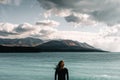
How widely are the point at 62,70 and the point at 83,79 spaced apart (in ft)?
112

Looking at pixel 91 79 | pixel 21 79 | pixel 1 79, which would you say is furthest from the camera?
pixel 91 79

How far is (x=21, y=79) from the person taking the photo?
45.1 meters

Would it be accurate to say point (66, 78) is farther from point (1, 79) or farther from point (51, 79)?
point (51, 79)

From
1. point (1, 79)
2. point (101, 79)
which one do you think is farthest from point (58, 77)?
point (101, 79)

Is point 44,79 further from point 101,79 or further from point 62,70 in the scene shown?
point 62,70

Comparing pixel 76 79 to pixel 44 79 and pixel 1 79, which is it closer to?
pixel 44 79

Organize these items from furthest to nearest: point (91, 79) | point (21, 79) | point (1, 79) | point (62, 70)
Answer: point (91, 79)
point (21, 79)
point (1, 79)
point (62, 70)

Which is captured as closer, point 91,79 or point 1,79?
point 1,79

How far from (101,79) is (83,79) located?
9.95ft

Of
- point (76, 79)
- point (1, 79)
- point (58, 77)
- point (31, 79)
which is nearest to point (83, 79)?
point (76, 79)

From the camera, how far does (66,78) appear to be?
1369 cm

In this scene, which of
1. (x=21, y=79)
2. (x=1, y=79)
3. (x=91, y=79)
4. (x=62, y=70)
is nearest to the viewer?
(x=62, y=70)

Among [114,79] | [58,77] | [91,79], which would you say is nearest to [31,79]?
[91,79]

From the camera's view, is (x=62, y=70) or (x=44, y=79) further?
(x=44, y=79)
